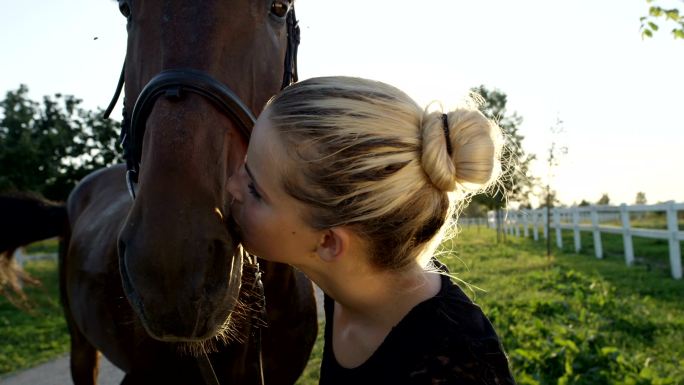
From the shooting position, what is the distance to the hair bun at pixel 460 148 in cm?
140

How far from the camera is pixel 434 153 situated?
138 centimetres

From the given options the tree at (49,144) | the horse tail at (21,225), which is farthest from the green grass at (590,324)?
the tree at (49,144)

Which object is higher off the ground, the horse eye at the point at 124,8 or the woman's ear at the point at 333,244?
the horse eye at the point at 124,8

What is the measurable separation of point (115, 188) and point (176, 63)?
265 centimetres

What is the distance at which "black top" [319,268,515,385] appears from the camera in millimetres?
1350

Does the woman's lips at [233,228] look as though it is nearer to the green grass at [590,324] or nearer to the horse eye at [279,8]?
the green grass at [590,324]

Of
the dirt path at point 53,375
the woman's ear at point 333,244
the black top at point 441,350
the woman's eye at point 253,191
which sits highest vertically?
the woman's eye at point 253,191

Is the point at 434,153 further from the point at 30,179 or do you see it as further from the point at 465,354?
the point at 30,179

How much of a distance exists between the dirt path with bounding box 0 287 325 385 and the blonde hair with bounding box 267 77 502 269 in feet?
15.2

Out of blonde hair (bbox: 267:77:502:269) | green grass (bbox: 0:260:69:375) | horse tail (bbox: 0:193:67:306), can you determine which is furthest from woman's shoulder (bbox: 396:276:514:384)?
green grass (bbox: 0:260:69:375)

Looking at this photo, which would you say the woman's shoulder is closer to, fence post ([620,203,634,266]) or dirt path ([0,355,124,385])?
dirt path ([0,355,124,385])

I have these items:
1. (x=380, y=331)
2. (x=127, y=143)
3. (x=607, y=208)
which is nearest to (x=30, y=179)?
(x=607, y=208)

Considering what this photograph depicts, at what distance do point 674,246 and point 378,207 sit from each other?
29.3ft

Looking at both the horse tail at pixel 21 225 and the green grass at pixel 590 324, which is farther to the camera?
the horse tail at pixel 21 225
